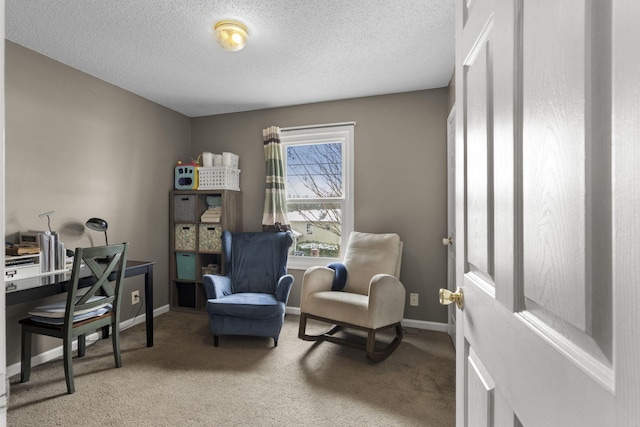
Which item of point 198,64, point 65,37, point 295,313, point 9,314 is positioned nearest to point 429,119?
point 198,64

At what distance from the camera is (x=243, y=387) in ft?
7.08

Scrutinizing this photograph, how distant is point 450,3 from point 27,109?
3.04 m

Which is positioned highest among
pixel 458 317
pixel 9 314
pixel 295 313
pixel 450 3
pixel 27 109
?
pixel 450 3

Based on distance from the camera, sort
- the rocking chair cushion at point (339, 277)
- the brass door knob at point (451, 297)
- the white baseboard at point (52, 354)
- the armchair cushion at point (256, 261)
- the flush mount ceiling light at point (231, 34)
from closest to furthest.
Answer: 1. the brass door knob at point (451, 297)
2. the flush mount ceiling light at point (231, 34)
3. the white baseboard at point (52, 354)
4. the rocking chair cushion at point (339, 277)
5. the armchair cushion at point (256, 261)

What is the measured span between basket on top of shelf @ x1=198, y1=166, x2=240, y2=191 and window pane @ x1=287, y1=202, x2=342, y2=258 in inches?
28.7

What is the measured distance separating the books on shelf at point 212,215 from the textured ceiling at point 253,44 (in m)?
1.24

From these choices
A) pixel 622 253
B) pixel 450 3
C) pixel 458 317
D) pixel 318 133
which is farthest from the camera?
pixel 318 133

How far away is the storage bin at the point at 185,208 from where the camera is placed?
3.76 m

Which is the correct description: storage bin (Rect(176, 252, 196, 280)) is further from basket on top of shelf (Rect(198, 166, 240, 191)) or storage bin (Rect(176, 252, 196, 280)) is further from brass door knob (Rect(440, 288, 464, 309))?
brass door knob (Rect(440, 288, 464, 309))

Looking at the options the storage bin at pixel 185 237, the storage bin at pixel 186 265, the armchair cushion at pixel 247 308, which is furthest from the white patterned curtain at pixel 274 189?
the armchair cushion at pixel 247 308

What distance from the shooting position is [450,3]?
193 cm

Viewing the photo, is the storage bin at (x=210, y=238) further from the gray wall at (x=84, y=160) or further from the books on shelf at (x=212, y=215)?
the gray wall at (x=84, y=160)

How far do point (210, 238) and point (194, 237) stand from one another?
0.71 ft

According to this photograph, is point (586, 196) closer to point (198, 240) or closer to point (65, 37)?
point (65, 37)
